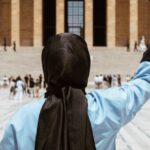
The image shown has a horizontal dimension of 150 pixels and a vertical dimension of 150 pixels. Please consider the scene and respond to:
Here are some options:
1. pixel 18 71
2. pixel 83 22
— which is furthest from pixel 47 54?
pixel 83 22

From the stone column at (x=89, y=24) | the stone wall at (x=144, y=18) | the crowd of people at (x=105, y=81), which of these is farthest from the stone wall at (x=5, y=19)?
the crowd of people at (x=105, y=81)

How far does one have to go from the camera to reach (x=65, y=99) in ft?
8.00

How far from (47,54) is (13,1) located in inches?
1993

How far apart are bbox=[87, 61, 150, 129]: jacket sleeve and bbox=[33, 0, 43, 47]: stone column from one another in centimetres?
5049

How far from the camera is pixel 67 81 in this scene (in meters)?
2.47

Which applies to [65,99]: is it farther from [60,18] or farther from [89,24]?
[60,18]

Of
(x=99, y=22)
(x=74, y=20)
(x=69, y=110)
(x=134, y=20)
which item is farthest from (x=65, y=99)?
(x=74, y=20)

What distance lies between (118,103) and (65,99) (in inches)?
9.4

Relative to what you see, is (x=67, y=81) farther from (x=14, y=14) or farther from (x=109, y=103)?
(x=14, y=14)

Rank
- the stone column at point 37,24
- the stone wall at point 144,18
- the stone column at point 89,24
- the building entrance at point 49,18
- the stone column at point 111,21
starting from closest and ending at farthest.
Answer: the stone column at point 111,21 → the stone column at point 89,24 → the stone column at point 37,24 → the stone wall at point 144,18 → the building entrance at point 49,18

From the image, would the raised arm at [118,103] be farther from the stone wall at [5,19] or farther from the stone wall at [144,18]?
the stone wall at [5,19]

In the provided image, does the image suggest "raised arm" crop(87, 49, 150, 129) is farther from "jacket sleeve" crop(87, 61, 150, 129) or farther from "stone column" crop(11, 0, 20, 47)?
"stone column" crop(11, 0, 20, 47)

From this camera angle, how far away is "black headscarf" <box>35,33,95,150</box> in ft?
7.80

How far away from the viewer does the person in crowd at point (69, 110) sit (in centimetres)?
239
